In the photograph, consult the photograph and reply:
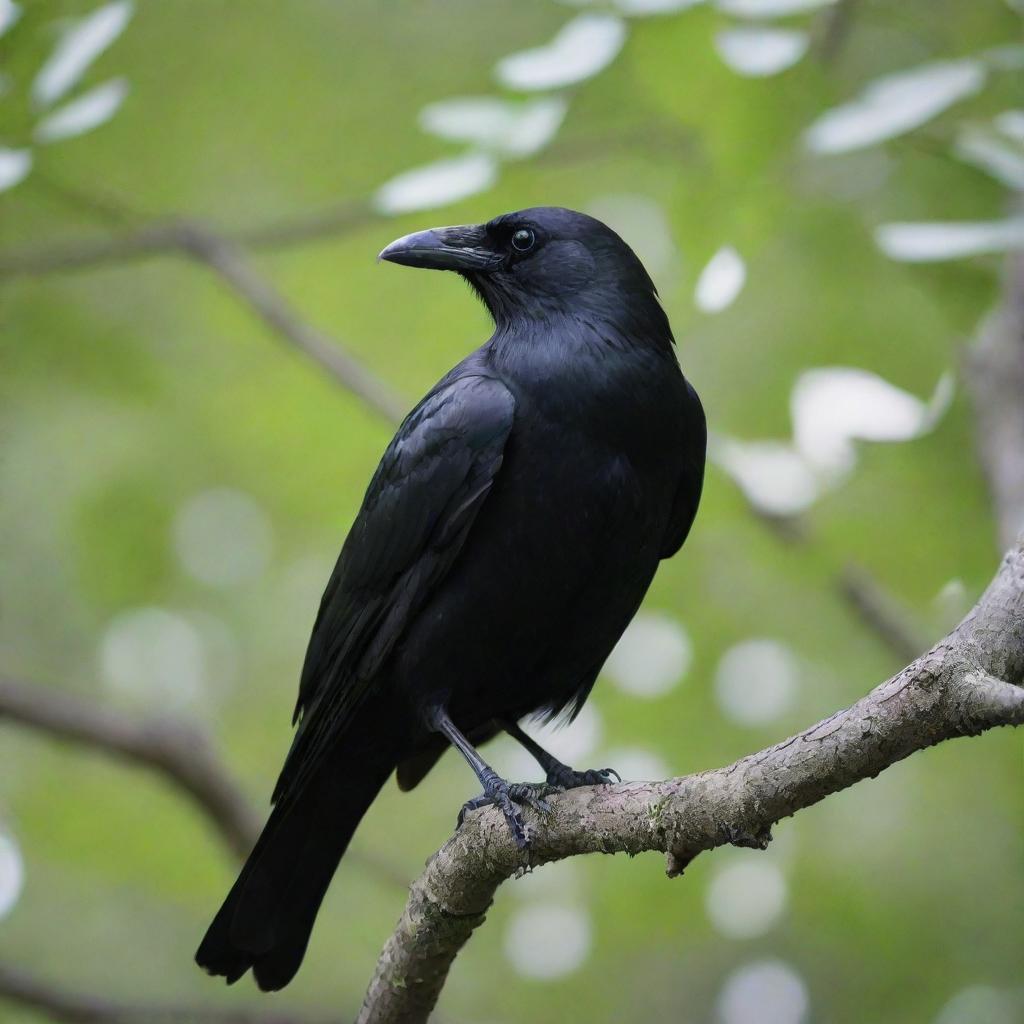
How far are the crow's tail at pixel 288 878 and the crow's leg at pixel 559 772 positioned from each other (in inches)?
14.5

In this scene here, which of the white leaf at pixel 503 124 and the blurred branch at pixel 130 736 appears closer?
the white leaf at pixel 503 124

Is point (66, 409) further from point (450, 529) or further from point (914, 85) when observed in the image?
point (914, 85)

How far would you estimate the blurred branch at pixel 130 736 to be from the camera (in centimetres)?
473

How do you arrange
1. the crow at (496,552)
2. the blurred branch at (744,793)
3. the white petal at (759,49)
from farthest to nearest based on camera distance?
1. the white petal at (759,49)
2. the crow at (496,552)
3. the blurred branch at (744,793)

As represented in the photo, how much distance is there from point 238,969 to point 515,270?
201 centimetres

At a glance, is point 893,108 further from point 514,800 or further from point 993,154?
point 514,800

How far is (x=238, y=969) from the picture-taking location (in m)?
3.77

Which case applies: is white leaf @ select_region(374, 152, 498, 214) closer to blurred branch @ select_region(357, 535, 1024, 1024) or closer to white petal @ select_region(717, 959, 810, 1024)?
blurred branch @ select_region(357, 535, 1024, 1024)

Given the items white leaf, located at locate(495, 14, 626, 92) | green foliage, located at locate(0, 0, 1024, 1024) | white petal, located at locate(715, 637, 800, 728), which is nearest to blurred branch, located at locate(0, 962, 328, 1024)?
green foliage, located at locate(0, 0, 1024, 1024)

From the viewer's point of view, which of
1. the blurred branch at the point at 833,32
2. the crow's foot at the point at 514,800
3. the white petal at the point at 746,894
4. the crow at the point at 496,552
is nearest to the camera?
the crow's foot at the point at 514,800

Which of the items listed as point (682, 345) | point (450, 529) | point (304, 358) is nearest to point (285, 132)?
point (304, 358)

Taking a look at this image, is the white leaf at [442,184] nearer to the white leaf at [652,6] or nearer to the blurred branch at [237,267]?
the white leaf at [652,6]

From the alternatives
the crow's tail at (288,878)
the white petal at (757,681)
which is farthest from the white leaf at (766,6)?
the white petal at (757,681)

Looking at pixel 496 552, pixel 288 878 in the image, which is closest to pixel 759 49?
pixel 496 552
